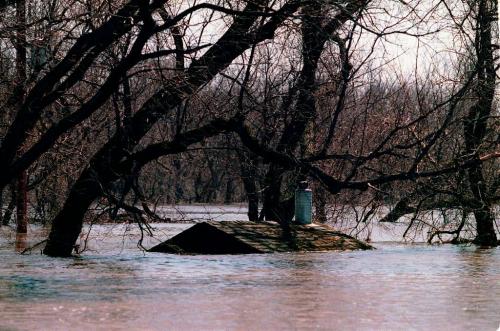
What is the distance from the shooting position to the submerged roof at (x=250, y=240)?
23.4 metres

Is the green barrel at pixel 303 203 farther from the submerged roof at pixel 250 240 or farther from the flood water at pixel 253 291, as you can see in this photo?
the flood water at pixel 253 291

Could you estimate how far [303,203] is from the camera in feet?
82.4

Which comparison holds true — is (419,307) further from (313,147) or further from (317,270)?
(313,147)

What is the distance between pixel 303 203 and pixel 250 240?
207 cm

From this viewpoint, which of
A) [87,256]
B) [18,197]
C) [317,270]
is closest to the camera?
[317,270]

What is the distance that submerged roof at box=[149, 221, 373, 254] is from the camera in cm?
2336

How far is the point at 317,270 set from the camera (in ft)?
63.9

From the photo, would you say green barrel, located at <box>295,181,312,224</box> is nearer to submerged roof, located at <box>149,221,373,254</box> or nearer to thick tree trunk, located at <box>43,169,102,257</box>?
submerged roof, located at <box>149,221,373,254</box>

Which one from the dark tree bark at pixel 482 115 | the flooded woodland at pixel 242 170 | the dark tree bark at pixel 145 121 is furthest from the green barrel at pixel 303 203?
the dark tree bark at pixel 145 121

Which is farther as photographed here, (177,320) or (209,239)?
(209,239)

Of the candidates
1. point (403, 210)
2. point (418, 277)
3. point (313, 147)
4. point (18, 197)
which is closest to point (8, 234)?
point (18, 197)

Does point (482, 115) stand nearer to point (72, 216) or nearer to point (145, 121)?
point (145, 121)

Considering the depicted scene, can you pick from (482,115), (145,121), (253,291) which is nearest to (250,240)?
(145,121)

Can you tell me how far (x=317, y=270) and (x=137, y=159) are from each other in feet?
12.5
